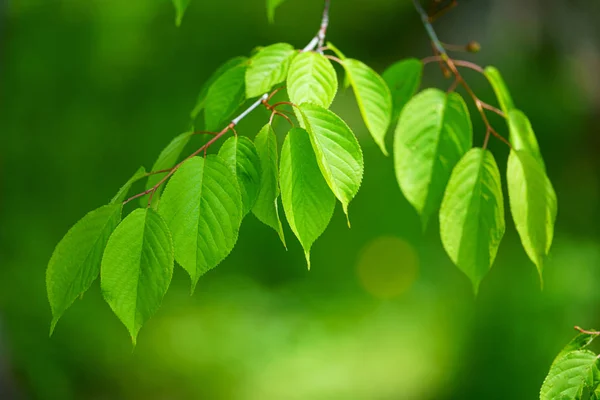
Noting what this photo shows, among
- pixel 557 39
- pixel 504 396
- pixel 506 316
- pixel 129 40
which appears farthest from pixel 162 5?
pixel 504 396

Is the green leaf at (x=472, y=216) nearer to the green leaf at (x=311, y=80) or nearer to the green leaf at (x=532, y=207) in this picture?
the green leaf at (x=532, y=207)

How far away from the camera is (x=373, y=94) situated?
0.83m

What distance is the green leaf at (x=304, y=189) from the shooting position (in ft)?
2.10

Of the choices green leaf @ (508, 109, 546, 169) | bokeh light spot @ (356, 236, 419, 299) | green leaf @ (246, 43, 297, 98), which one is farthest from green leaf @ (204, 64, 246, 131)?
bokeh light spot @ (356, 236, 419, 299)

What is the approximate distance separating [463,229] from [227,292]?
286cm

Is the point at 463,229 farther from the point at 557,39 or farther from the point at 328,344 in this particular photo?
the point at 557,39

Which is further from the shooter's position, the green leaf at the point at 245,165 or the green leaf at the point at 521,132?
the green leaf at the point at 521,132

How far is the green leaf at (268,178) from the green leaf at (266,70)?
0.07m

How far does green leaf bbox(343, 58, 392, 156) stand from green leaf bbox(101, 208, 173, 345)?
13.6 inches

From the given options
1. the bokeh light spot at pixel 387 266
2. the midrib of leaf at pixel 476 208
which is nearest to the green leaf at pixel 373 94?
the midrib of leaf at pixel 476 208

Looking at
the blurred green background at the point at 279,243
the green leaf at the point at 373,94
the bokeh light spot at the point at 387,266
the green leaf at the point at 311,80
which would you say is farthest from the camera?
the bokeh light spot at the point at 387,266

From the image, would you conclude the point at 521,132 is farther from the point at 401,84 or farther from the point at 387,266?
the point at 387,266

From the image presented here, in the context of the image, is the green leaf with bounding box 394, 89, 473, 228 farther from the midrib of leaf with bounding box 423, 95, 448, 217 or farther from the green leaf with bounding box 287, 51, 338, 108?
the green leaf with bounding box 287, 51, 338, 108

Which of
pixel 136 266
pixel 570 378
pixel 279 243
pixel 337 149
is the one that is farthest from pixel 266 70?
pixel 279 243
